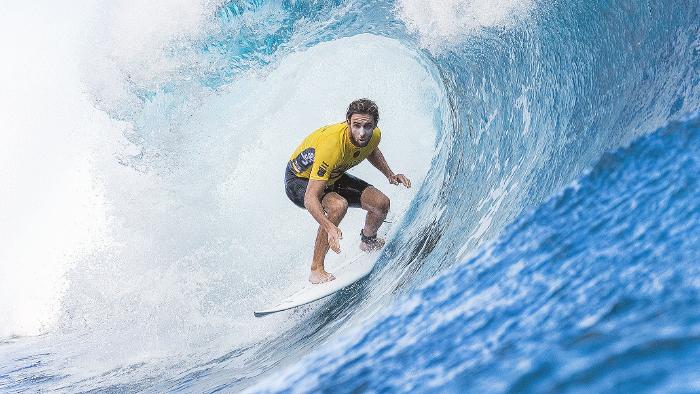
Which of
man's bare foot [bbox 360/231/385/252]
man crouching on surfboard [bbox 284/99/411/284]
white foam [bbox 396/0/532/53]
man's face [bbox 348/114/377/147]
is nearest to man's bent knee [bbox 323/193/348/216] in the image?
man crouching on surfboard [bbox 284/99/411/284]

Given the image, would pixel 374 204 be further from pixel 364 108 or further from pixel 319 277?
pixel 364 108

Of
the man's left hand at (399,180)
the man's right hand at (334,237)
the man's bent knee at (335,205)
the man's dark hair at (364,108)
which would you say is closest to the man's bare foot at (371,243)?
the man's left hand at (399,180)

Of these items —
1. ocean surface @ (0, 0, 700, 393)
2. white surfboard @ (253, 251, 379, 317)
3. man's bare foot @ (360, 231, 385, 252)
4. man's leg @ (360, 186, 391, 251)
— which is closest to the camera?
ocean surface @ (0, 0, 700, 393)

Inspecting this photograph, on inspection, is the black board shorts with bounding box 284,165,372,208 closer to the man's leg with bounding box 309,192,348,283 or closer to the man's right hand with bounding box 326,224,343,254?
the man's leg with bounding box 309,192,348,283

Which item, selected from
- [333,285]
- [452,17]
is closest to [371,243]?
[333,285]

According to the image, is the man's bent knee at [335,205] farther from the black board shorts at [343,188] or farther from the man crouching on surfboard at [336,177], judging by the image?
the black board shorts at [343,188]

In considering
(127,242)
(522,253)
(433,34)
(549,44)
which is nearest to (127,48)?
(127,242)

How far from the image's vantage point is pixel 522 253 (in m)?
3.13

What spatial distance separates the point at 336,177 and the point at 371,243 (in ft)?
2.88

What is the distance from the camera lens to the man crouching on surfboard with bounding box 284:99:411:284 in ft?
12.3

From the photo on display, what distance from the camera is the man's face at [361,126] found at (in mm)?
3730

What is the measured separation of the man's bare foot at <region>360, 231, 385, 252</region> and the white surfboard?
52 mm

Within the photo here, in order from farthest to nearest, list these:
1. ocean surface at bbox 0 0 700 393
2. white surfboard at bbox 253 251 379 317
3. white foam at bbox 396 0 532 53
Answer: white foam at bbox 396 0 532 53 → white surfboard at bbox 253 251 379 317 → ocean surface at bbox 0 0 700 393

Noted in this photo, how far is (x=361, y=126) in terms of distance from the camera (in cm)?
374
